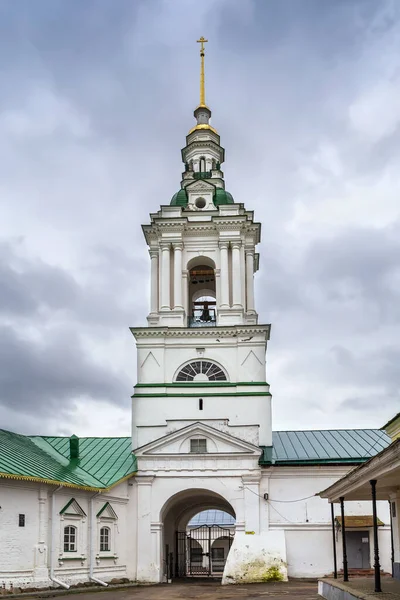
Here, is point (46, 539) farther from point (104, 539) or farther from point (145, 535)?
point (145, 535)

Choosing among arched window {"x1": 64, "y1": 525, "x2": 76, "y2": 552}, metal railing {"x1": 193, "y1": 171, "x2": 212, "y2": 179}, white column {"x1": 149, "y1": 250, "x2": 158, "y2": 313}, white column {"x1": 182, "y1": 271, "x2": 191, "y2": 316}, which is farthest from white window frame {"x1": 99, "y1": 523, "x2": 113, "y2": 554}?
metal railing {"x1": 193, "y1": 171, "x2": 212, "y2": 179}

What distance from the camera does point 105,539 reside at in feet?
98.0

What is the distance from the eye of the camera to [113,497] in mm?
30766

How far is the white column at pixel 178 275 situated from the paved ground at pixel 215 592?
13.0m

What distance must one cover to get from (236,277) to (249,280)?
955 mm

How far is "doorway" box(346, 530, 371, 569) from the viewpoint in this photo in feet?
103

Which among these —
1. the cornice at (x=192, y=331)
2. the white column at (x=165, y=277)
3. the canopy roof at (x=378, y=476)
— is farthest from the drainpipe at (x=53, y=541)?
the white column at (x=165, y=277)

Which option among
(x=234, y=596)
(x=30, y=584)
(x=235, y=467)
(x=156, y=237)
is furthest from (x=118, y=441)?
(x=234, y=596)

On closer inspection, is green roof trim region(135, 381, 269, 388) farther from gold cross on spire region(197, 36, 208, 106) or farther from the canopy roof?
gold cross on spire region(197, 36, 208, 106)

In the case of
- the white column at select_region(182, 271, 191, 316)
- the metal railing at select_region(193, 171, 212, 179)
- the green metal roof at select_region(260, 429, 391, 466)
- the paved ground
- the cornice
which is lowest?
the paved ground

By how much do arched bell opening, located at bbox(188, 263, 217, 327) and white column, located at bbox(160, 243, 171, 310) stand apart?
157 centimetres

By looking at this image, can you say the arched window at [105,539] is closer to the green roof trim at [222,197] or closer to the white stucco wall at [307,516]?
the white stucco wall at [307,516]

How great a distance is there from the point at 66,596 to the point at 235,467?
34.0 ft


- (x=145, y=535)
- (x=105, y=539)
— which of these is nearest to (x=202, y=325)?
(x=145, y=535)
